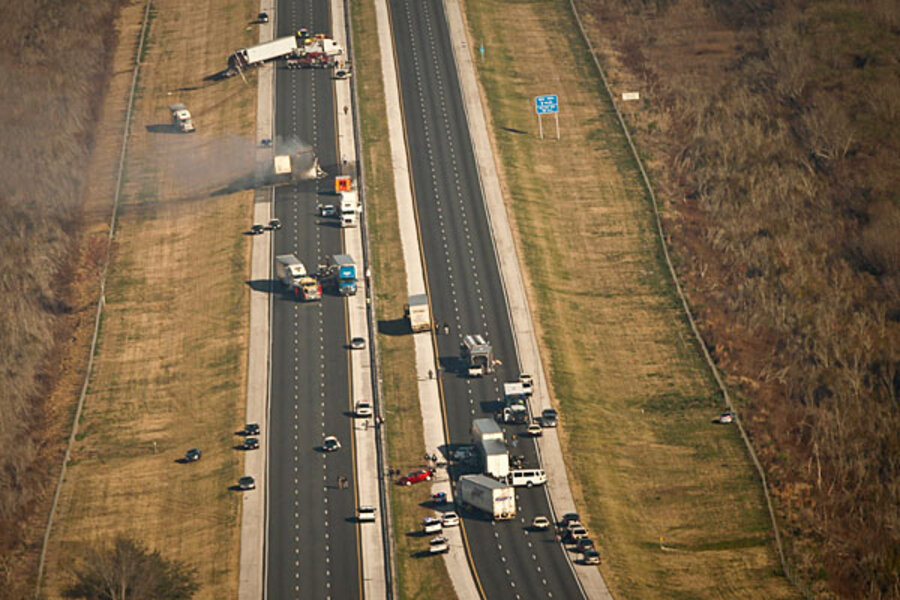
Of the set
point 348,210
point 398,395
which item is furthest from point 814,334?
point 348,210

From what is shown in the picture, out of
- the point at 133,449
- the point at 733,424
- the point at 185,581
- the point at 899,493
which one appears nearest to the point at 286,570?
the point at 185,581

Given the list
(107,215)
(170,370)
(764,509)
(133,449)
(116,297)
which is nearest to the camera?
(764,509)

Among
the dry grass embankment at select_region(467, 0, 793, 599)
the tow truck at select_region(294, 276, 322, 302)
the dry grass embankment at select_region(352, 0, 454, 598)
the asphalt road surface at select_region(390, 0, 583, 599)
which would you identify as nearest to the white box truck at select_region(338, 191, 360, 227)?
the dry grass embankment at select_region(352, 0, 454, 598)

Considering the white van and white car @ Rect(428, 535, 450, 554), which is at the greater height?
the white van

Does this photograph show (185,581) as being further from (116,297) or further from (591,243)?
(591,243)

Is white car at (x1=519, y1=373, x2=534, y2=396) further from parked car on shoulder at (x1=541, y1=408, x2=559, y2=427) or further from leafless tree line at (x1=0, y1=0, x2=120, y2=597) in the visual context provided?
leafless tree line at (x1=0, y1=0, x2=120, y2=597)

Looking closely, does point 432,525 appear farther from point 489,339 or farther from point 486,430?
point 489,339
